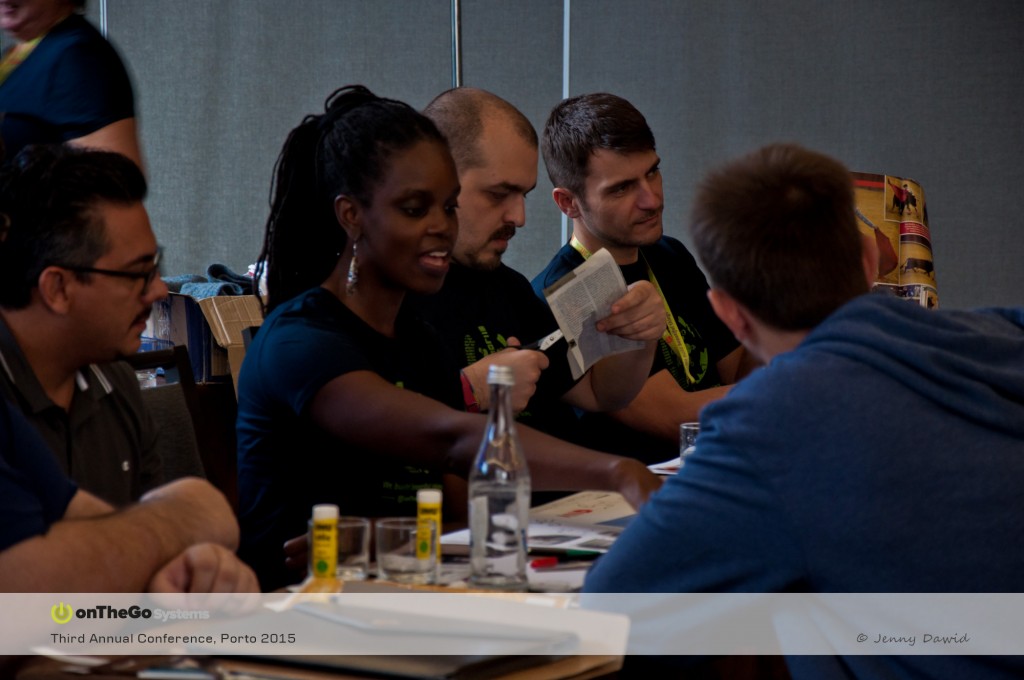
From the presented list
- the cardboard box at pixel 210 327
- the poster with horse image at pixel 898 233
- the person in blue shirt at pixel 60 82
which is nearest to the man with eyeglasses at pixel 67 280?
the person in blue shirt at pixel 60 82

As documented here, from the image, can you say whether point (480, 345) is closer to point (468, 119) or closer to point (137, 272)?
point (468, 119)

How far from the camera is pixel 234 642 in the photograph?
42.4 inches

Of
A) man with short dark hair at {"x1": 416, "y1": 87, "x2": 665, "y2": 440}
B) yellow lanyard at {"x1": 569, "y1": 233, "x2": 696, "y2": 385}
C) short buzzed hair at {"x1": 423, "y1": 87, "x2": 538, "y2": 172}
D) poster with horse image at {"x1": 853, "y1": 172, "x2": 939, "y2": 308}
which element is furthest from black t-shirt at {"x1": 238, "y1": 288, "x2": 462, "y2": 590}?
poster with horse image at {"x1": 853, "y1": 172, "x2": 939, "y2": 308}

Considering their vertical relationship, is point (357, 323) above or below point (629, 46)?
below

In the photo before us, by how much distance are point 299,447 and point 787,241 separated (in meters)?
0.93

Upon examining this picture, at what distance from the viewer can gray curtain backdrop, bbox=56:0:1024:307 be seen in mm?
4754

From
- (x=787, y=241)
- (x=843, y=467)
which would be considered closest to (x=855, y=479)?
(x=843, y=467)

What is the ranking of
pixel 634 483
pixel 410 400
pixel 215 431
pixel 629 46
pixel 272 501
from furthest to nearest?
1. pixel 629 46
2. pixel 215 431
3. pixel 272 501
4. pixel 410 400
5. pixel 634 483

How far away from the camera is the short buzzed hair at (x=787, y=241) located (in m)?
1.33

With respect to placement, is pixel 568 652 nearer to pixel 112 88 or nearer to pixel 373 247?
pixel 373 247

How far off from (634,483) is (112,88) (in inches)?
55.7

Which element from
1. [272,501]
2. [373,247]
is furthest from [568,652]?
[373,247]

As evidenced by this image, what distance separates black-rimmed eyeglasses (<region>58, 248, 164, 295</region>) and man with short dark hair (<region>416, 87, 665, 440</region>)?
0.80m

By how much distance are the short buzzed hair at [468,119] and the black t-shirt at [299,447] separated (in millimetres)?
753
